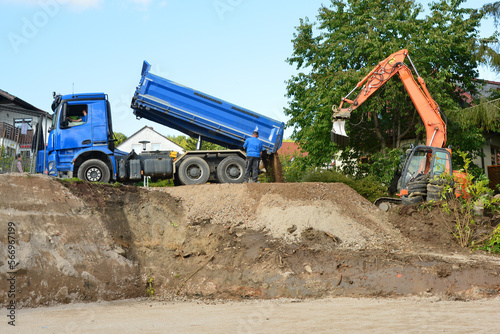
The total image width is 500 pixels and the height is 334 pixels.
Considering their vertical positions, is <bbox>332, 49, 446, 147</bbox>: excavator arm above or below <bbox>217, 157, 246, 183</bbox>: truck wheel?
above

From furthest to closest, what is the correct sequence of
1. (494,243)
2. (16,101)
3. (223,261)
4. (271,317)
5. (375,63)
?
(16,101), (375,63), (494,243), (223,261), (271,317)

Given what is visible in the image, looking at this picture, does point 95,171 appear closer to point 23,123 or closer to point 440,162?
point 440,162

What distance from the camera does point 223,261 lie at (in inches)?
359

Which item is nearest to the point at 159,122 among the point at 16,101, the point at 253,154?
the point at 253,154

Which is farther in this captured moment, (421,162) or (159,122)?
(159,122)

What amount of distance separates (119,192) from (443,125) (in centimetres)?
892

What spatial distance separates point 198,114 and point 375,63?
7899mm

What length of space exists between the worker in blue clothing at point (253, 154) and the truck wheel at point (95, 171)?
3836mm

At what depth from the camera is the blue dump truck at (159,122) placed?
1326cm

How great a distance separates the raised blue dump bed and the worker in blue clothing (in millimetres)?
792

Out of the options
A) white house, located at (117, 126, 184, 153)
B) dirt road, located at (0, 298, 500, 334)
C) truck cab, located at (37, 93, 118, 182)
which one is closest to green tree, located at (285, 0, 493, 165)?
truck cab, located at (37, 93, 118, 182)

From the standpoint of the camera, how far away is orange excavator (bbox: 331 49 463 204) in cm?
1228

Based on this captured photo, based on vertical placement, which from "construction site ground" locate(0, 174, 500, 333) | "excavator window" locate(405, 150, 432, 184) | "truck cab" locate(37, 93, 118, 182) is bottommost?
"construction site ground" locate(0, 174, 500, 333)

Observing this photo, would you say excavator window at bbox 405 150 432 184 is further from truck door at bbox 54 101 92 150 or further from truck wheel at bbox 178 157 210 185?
truck door at bbox 54 101 92 150
